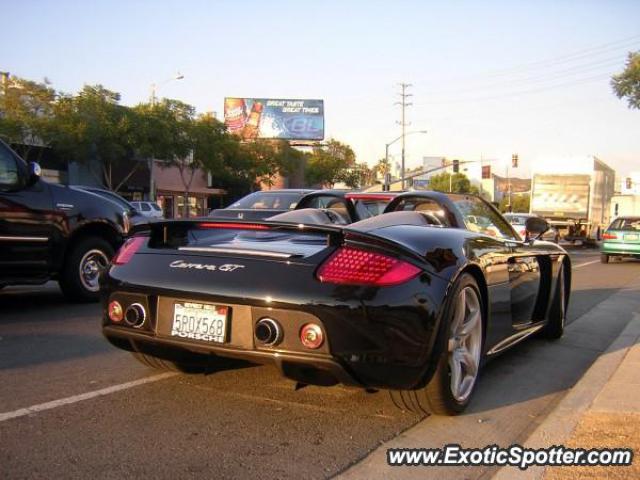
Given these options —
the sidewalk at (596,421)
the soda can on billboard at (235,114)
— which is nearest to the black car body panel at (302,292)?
the sidewalk at (596,421)

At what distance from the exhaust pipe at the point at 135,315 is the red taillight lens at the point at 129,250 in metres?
0.36

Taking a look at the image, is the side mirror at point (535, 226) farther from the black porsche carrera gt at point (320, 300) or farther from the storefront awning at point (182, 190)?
the storefront awning at point (182, 190)

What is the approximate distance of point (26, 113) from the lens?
1126 inches

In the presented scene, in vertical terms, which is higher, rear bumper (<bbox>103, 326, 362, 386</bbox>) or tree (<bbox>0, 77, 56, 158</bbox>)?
tree (<bbox>0, 77, 56, 158</bbox>)

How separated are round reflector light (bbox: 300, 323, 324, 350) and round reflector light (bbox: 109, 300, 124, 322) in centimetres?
117

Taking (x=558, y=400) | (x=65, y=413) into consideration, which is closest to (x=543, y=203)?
(x=558, y=400)

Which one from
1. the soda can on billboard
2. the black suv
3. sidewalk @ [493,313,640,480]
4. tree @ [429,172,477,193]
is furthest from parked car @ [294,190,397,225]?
tree @ [429,172,477,193]

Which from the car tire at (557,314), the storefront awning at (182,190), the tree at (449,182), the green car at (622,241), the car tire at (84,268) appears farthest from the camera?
the tree at (449,182)

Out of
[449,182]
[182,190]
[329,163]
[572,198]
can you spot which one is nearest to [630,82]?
[572,198]

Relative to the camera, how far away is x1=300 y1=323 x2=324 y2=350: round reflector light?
316cm

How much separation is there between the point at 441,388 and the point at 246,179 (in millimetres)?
51479

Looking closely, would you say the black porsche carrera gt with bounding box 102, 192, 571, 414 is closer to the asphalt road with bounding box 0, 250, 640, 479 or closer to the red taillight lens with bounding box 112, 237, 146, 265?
the red taillight lens with bounding box 112, 237, 146, 265

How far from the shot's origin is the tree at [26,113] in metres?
27.9

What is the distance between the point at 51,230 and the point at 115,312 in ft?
12.2
